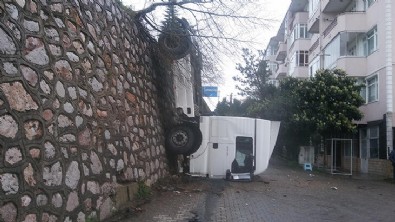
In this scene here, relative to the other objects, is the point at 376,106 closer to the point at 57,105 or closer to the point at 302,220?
the point at 302,220

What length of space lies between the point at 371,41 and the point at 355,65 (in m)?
1.70

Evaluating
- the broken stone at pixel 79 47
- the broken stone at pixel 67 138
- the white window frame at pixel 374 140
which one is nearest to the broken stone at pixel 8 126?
the broken stone at pixel 67 138

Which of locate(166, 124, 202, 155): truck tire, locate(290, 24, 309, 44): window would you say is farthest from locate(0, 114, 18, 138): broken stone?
locate(290, 24, 309, 44): window

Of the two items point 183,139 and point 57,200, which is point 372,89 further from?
point 57,200

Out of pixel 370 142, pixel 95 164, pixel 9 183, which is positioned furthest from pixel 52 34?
pixel 370 142

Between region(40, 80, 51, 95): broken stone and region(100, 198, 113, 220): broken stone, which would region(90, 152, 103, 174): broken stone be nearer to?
region(100, 198, 113, 220): broken stone

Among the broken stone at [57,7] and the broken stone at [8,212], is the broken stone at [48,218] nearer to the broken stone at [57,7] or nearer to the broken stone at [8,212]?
the broken stone at [8,212]

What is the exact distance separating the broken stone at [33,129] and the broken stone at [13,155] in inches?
11.3

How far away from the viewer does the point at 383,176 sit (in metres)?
24.7

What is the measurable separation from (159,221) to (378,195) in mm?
9623

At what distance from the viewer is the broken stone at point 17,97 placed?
532 centimetres

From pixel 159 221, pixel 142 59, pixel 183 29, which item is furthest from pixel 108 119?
pixel 183 29

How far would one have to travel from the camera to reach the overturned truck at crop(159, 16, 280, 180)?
14.4m

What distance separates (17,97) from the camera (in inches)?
217
